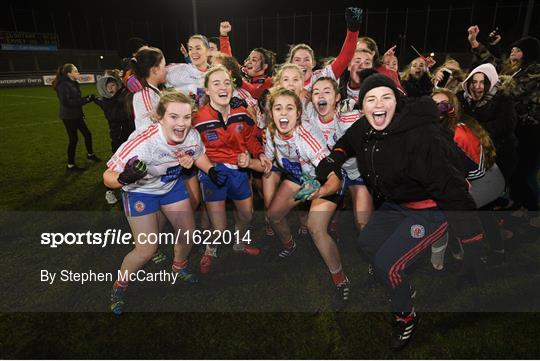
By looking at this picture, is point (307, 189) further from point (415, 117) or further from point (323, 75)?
point (323, 75)

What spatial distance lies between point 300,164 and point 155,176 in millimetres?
1461

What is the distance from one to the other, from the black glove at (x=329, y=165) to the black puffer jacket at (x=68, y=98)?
5943mm

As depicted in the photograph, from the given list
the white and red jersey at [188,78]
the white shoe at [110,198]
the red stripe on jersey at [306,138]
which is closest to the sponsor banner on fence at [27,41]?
the white shoe at [110,198]

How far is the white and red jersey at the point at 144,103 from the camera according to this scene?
13.4ft

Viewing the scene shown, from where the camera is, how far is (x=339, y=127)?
393 centimetres

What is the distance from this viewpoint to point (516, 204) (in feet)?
16.8

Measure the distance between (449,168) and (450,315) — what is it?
62.4 inches

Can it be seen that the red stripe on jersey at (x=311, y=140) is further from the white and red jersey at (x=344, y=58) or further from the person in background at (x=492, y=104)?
the person in background at (x=492, y=104)

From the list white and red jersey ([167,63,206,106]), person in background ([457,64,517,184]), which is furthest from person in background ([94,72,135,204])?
person in background ([457,64,517,184])

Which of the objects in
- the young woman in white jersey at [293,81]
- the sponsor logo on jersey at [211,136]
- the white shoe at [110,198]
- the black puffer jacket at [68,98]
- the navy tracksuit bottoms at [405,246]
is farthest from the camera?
the black puffer jacket at [68,98]

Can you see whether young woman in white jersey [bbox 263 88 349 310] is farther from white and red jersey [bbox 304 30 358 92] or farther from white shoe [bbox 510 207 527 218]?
white shoe [bbox 510 207 527 218]

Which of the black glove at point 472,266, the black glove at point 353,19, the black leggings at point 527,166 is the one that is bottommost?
the black glove at point 472,266

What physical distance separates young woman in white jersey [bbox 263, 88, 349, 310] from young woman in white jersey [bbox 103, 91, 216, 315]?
797 mm

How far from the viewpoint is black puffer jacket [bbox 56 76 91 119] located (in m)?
7.39
